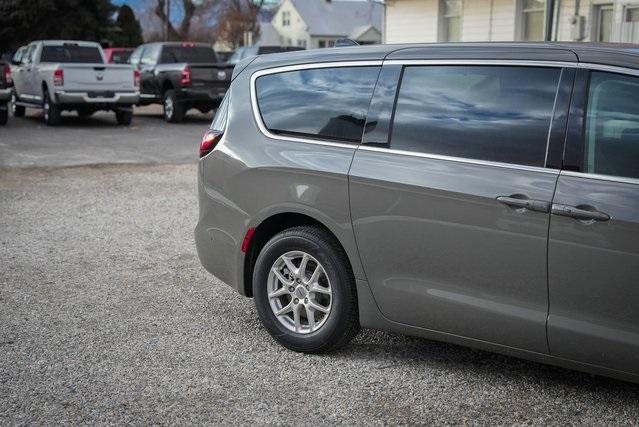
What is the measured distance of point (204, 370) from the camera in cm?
473

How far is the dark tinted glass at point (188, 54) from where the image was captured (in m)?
23.2

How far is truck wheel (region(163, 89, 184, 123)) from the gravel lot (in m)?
14.3

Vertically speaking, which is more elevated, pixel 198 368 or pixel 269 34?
pixel 198 368

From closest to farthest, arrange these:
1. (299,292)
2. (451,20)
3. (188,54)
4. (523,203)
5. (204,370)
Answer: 1. (523,203)
2. (204,370)
3. (299,292)
4. (188,54)
5. (451,20)

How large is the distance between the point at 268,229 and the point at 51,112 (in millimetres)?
15931

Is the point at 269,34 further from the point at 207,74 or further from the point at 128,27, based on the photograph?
the point at 207,74

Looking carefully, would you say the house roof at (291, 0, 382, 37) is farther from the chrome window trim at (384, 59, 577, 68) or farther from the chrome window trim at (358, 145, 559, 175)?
the chrome window trim at (358, 145, 559, 175)

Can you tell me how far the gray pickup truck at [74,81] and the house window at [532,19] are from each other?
10.1 meters

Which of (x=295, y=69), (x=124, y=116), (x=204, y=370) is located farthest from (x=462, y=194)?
(x=124, y=116)

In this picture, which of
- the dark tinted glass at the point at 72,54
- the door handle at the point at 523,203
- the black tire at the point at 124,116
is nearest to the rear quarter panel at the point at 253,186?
the door handle at the point at 523,203

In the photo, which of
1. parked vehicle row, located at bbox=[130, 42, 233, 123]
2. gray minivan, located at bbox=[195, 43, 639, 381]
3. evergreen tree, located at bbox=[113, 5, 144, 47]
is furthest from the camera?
evergreen tree, located at bbox=[113, 5, 144, 47]

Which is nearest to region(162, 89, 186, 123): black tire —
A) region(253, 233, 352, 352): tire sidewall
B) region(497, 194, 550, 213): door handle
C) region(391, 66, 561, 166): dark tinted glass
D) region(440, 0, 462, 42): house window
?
region(440, 0, 462, 42): house window

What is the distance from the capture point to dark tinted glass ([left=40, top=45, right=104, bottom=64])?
20.6 meters

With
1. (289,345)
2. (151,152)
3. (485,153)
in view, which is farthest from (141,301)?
(151,152)
